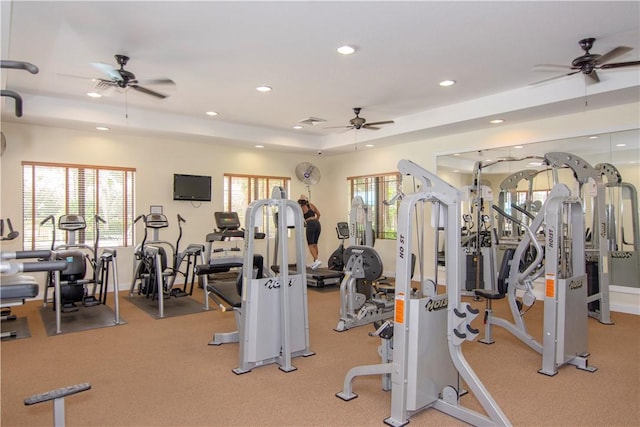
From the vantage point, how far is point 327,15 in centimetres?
347

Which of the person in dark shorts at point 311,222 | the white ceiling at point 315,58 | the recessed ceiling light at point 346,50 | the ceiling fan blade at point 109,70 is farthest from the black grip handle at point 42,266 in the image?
the person in dark shorts at point 311,222

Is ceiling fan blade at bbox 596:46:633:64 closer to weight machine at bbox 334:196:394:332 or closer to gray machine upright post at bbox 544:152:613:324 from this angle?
gray machine upright post at bbox 544:152:613:324

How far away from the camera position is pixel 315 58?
4453 millimetres

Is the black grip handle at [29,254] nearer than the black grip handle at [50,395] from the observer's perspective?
Yes

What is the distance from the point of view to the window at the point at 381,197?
855cm

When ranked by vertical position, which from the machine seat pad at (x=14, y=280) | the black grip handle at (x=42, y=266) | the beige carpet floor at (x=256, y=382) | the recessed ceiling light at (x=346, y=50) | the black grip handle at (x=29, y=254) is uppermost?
the recessed ceiling light at (x=346, y=50)

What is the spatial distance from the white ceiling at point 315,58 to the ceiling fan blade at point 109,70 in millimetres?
243

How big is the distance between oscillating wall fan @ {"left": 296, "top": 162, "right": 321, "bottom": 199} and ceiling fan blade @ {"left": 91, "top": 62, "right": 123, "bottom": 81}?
16.4ft

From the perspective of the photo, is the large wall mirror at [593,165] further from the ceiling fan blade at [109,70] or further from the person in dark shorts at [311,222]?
the ceiling fan blade at [109,70]

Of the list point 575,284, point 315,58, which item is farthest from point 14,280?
point 575,284

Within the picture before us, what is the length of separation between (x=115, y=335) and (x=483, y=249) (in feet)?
15.1

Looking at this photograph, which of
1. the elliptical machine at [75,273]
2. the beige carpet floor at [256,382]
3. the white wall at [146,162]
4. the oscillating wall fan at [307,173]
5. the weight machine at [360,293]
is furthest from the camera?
the oscillating wall fan at [307,173]

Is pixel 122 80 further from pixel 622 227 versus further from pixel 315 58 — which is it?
pixel 622 227

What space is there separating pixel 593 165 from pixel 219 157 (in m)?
6.24
